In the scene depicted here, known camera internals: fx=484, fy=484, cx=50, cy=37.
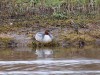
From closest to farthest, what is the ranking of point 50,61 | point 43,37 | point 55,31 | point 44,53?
point 50,61 → point 44,53 → point 43,37 → point 55,31

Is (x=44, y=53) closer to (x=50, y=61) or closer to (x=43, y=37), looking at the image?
(x=50, y=61)

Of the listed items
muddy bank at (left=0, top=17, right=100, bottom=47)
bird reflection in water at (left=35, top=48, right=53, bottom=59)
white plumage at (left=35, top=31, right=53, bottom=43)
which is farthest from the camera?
muddy bank at (left=0, top=17, right=100, bottom=47)

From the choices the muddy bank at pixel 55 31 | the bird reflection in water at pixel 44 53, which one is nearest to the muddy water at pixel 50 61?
the bird reflection in water at pixel 44 53

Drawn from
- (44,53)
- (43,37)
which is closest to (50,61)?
(44,53)

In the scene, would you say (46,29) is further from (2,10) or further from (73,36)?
(2,10)

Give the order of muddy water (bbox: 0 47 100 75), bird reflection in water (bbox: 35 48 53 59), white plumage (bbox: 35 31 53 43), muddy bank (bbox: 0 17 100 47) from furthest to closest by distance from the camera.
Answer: muddy bank (bbox: 0 17 100 47)
white plumage (bbox: 35 31 53 43)
bird reflection in water (bbox: 35 48 53 59)
muddy water (bbox: 0 47 100 75)

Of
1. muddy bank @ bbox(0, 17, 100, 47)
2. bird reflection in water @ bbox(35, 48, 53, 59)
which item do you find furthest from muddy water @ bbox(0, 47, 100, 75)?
muddy bank @ bbox(0, 17, 100, 47)

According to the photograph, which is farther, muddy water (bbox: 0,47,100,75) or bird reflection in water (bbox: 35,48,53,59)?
bird reflection in water (bbox: 35,48,53,59)

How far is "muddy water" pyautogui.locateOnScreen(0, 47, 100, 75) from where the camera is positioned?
451 inches

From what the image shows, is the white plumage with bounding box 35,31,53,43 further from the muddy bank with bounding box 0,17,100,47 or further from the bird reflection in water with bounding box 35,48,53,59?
the bird reflection in water with bounding box 35,48,53,59

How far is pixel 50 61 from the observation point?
13.2 meters

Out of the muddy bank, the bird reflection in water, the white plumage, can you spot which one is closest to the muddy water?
the bird reflection in water

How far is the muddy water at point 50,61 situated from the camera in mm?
11453

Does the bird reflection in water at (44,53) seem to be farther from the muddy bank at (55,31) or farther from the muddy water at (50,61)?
the muddy bank at (55,31)
